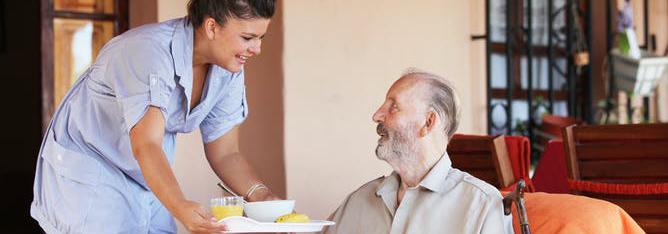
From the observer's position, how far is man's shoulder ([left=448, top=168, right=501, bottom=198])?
2178 mm

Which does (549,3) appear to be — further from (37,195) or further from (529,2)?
(37,195)

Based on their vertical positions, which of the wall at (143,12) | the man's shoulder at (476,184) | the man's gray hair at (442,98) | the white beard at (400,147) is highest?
the wall at (143,12)

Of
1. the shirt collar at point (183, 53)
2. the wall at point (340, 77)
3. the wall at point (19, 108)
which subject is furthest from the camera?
the wall at point (19, 108)

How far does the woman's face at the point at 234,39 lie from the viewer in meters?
2.15

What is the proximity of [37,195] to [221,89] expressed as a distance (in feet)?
1.58

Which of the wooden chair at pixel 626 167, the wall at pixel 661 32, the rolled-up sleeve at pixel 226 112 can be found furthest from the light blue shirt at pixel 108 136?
the wall at pixel 661 32

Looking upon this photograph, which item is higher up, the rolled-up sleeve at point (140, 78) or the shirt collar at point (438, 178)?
the rolled-up sleeve at point (140, 78)

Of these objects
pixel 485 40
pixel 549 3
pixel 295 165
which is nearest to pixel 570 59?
pixel 549 3

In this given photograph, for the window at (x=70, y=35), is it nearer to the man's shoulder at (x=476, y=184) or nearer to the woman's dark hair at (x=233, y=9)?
the woman's dark hair at (x=233, y=9)

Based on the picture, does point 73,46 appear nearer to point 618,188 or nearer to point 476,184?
point 618,188

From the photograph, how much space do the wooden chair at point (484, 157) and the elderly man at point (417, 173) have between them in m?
1.16

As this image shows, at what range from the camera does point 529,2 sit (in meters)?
5.83

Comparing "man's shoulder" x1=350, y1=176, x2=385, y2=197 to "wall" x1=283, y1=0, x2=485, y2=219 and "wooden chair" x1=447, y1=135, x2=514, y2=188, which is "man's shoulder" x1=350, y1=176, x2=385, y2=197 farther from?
"wall" x1=283, y1=0, x2=485, y2=219

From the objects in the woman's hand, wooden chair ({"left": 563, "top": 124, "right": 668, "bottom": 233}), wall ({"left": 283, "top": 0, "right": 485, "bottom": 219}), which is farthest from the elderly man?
wall ({"left": 283, "top": 0, "right": 485, "bottom": 219})
